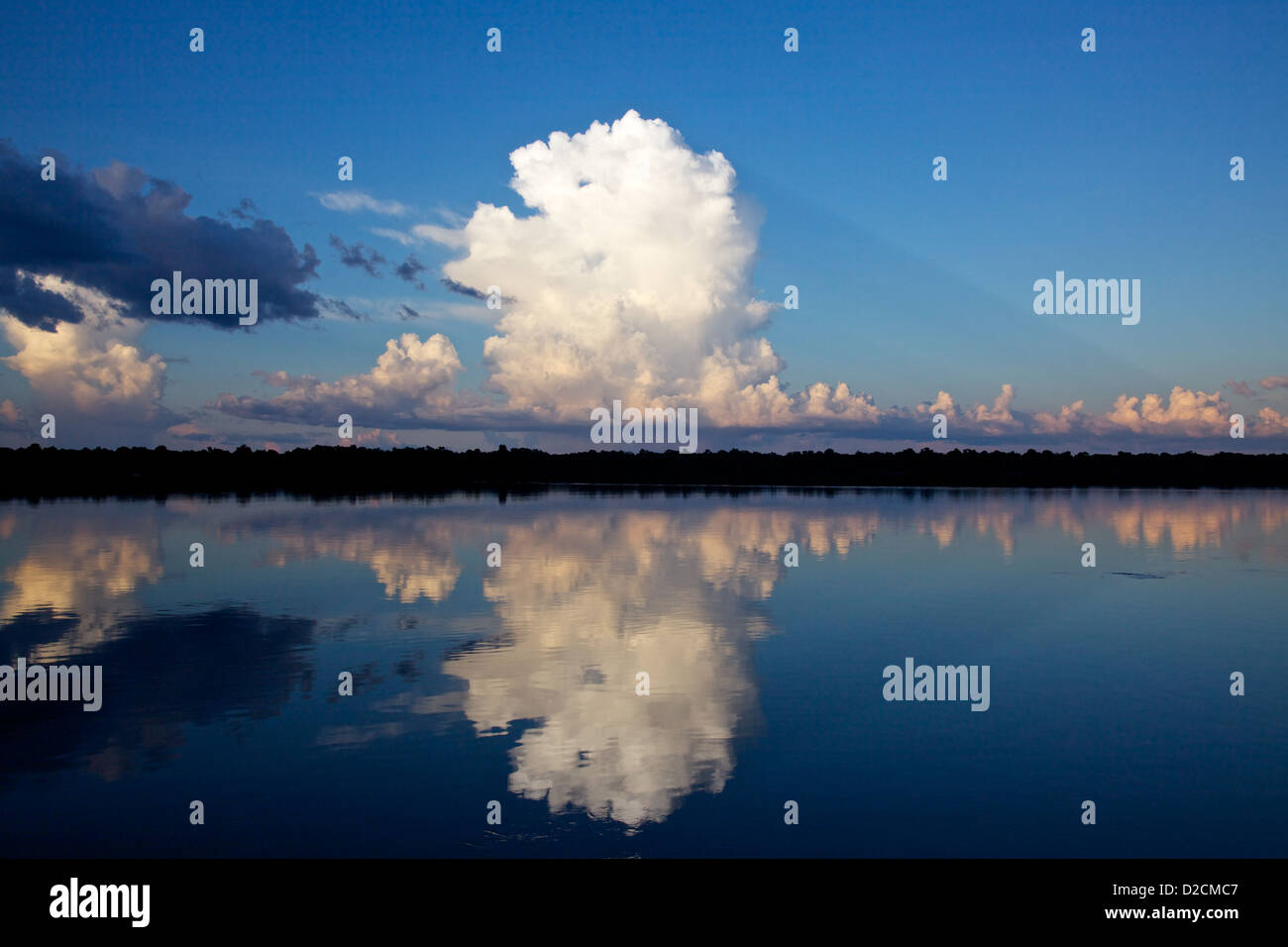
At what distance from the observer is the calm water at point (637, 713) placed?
12055 mm

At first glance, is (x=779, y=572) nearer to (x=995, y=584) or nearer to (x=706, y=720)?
(x=995, y=584)

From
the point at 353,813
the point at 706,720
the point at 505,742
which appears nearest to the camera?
the point at 353,813

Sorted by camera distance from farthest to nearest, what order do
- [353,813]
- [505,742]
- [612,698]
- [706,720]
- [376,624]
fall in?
[376,624], [612,698], [706,720], [505,742], [353,813]

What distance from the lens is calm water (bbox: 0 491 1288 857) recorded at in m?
12.1

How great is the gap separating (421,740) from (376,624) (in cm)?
1167

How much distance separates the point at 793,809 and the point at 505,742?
17.5 ft

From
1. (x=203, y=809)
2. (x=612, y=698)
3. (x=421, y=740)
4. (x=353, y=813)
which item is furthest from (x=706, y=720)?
(x=203, y=809)

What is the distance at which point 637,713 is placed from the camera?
1708 cm

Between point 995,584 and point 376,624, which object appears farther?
point 995,584

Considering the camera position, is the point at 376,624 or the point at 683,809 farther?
the point at 376,624

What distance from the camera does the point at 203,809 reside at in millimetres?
12453
